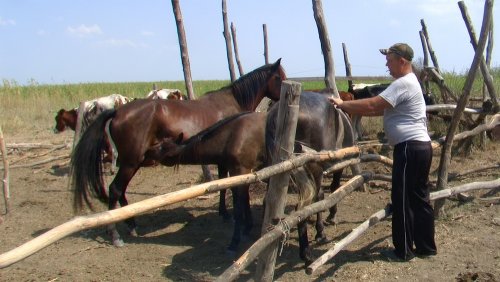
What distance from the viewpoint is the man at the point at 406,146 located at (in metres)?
3.96

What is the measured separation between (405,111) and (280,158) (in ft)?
4.18

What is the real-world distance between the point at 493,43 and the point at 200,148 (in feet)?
16.2

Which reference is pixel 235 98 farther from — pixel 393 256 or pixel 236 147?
pixel 393 256

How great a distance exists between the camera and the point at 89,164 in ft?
18.7

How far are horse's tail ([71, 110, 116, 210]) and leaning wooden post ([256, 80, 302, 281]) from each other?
2.87 m

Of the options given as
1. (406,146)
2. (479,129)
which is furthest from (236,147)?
(479,129)

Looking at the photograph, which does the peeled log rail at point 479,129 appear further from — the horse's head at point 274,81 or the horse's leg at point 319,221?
the horse's head at point 274,81

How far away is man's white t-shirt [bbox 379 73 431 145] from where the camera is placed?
3.95 m

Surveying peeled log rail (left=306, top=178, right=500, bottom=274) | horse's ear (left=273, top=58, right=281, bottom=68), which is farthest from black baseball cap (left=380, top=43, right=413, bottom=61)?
horse's ear (left=273, top=58, right=281, bottom=68)

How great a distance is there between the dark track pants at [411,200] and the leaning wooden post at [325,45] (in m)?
2.69

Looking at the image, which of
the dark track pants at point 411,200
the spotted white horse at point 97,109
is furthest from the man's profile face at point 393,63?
the spotted white horse at point 97,109

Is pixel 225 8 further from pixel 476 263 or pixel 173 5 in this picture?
pixel 476 263

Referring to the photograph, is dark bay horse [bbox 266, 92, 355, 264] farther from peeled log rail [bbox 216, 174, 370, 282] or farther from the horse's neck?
the horse's neck

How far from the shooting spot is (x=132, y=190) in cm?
797
